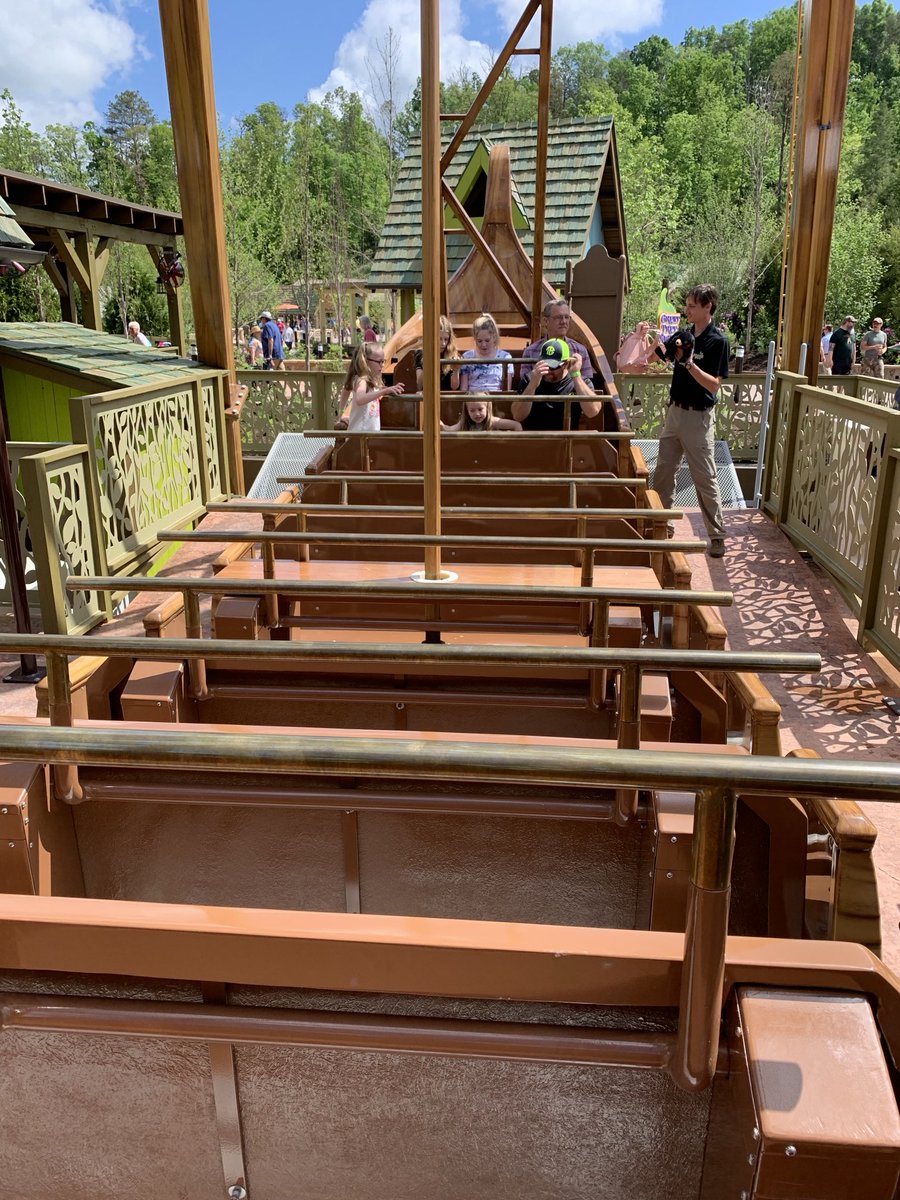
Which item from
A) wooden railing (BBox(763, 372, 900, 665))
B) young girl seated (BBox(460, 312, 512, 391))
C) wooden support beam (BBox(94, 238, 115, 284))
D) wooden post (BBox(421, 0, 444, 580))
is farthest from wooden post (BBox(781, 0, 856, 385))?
wooden support beam (BBox(94, 238, 115, 284))

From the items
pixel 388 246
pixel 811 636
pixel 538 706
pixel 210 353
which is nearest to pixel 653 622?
pixel 538 706

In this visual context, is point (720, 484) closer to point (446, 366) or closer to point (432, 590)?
point (446, 366)

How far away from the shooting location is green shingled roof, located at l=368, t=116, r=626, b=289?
15.4 metres

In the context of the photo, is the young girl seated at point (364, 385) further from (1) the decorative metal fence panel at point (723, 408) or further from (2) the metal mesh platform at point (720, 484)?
(1) the decorative metal fence panel at point (723, 408)

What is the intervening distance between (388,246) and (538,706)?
568 inches

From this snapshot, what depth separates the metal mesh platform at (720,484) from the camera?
356 inches

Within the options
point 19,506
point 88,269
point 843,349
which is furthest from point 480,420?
point 843,349

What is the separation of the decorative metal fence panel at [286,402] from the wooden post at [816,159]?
6202 millimetres

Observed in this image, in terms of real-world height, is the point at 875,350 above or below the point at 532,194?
below

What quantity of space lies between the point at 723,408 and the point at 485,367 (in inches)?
252

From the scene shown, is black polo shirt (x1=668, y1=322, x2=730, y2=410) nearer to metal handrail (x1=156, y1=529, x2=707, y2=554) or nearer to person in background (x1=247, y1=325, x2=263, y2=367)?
metal handrail (x1=156, y1=529, x2=707, y2=554)

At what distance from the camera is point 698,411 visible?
6.60m

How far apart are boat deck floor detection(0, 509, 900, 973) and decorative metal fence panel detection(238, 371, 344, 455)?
4.55 m

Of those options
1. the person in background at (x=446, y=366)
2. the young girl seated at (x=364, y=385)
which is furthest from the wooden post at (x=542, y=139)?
the young girl seated at (x=364, y=385)
